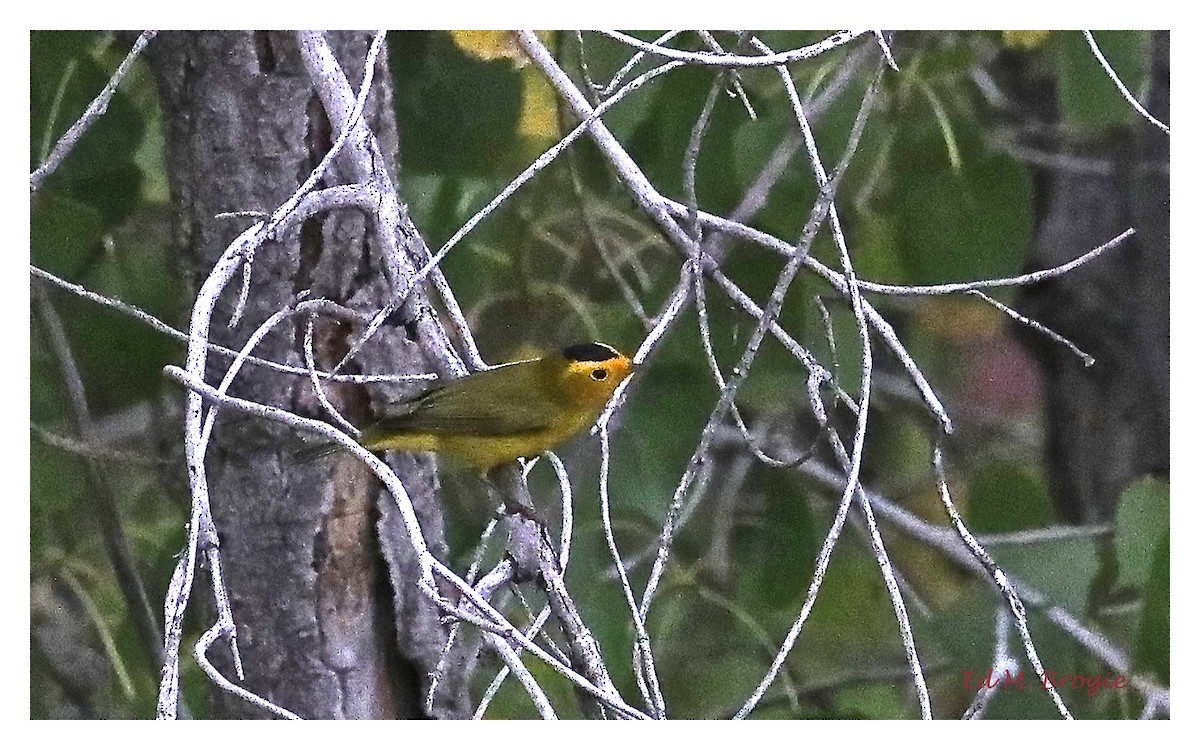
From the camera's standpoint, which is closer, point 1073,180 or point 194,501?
point 194,501

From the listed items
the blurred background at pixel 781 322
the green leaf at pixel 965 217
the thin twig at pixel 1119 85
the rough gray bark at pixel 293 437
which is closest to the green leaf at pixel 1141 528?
the blurred background at pixel 781 322

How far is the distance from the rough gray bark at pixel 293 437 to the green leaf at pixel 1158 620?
73cm

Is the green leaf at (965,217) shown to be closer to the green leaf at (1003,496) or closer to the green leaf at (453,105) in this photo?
the green leaf at (1003,496)

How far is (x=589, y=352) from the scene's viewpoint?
52.4 inches

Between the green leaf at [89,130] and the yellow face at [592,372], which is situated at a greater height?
the green leaf at [89,130]

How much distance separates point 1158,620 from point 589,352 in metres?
0.67

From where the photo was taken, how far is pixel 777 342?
136cm

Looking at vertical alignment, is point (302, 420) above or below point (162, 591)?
above

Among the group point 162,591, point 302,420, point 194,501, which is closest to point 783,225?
point 302,420

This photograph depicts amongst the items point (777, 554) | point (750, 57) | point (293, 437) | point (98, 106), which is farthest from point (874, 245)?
point (98, 106)

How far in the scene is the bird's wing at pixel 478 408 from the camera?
1332mm

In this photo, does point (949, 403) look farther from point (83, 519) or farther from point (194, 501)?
point (83, 519)

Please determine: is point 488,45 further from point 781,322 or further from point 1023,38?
point 1023,38

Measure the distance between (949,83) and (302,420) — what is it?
74cm
